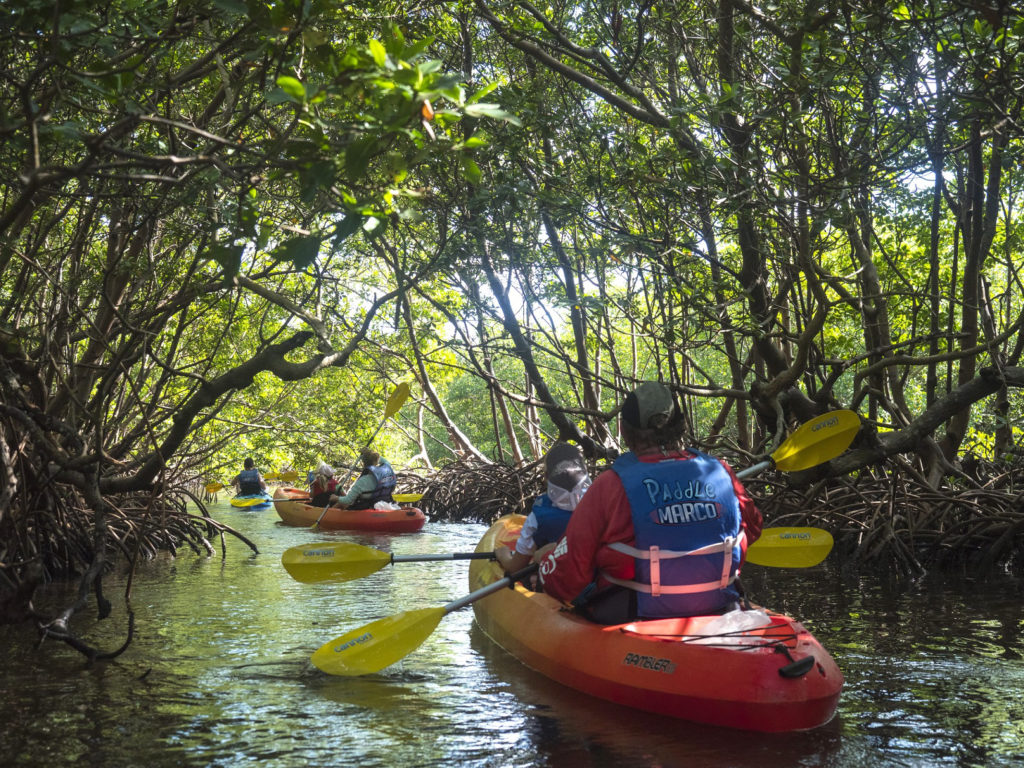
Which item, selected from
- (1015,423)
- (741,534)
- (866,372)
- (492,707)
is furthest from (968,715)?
(1015,423)

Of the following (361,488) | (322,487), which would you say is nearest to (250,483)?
(322,487)

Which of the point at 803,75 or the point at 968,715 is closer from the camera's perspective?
the point at 968,715


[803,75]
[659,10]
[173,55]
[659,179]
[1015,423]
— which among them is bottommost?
[1015,423]

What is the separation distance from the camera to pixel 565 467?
4617 mm

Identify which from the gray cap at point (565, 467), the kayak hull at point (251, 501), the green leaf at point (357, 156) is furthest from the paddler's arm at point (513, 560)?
the kayak hull at point (251, 501)

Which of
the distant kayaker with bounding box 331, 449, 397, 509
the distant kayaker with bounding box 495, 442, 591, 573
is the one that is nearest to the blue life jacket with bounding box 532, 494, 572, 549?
the distant kayaker with bounding box 495, 442, 591, 573

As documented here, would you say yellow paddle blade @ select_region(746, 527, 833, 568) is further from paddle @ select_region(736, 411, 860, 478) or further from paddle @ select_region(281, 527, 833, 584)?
paddle @ select_region(736, 411, 860, 478)

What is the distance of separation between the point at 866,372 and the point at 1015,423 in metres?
1.42

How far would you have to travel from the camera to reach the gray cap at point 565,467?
Result: 4.55 meters

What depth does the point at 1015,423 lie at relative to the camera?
22.4ft

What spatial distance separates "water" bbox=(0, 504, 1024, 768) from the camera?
3143 mm

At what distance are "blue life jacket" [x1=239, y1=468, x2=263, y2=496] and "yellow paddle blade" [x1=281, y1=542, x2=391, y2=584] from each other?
Answer: 36.5 feet

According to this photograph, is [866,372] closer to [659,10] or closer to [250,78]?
[659,10]

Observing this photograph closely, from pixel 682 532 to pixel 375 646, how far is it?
157cm
